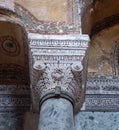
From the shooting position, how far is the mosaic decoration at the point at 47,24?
4.86 meters

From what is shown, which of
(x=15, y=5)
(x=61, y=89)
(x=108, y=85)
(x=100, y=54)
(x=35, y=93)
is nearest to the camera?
(x=61, y=89)

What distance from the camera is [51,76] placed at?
4.52 metres

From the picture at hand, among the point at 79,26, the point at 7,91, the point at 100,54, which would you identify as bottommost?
the point at 7,91

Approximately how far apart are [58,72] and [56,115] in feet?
1.94

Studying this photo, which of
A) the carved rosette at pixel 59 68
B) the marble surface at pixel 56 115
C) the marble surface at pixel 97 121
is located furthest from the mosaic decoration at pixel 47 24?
the marble surface at pixel 97 121

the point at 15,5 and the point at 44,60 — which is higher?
the point at 15,5

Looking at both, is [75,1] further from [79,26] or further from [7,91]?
[7,91]

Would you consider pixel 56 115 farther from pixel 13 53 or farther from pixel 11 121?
pixel 13 53

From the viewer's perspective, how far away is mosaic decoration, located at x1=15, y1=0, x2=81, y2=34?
16.0 ft

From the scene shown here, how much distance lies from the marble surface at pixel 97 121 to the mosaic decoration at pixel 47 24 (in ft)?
3.62

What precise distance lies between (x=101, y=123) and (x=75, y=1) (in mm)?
1629

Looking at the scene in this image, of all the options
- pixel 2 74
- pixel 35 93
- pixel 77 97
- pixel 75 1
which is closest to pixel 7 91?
pixel 2 74

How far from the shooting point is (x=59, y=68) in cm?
456

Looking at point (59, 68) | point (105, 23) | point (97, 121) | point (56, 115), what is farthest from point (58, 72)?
point (105, 23)
